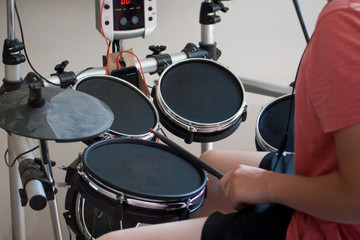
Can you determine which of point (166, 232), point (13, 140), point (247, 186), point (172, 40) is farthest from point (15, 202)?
point (172, 40)

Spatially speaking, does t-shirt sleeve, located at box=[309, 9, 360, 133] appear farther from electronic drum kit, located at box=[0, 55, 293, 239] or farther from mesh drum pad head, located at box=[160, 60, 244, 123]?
mesh drum pad head, located at box=[160, 60, 244, 123]

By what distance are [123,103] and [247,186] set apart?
66 centimetres

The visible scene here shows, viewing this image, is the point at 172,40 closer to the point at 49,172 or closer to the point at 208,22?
the point at 208,22

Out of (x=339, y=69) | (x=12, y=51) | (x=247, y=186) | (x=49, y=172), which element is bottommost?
(x=49, y=172)

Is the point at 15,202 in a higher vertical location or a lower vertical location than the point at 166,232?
lower

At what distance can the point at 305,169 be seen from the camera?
0.86 m

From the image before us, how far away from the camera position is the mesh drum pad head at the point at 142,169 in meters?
1.00

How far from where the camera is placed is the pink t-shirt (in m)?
0.72

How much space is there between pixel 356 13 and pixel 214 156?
23.6 inches

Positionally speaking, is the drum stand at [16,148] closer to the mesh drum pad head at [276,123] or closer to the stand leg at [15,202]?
the stand leg at [15,202]

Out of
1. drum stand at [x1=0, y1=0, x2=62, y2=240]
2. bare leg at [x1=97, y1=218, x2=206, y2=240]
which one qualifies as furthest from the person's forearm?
drum stand at [x1=0, y1=0, x2=62, y2=240]

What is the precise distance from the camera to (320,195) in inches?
31.2

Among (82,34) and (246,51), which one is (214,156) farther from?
(246,51)

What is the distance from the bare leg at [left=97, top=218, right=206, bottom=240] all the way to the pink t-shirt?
164mm
